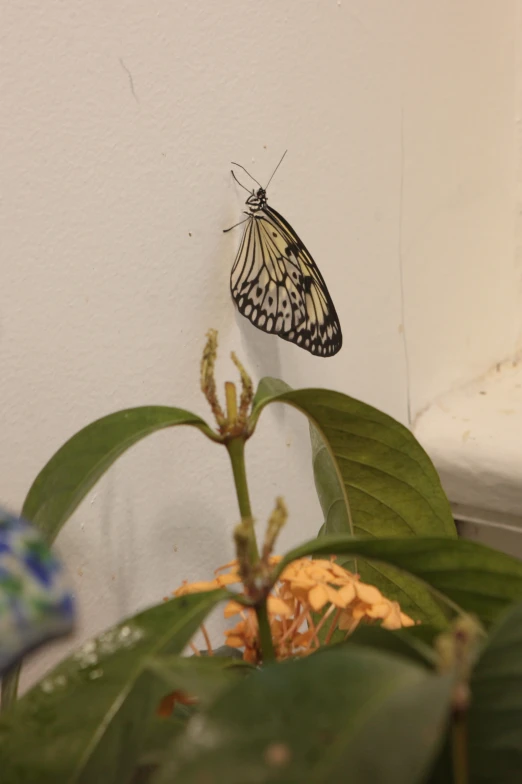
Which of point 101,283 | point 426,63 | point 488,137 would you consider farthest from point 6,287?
point 488,137

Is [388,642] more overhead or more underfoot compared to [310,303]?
more underfoot

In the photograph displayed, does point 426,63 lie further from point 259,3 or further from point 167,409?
point 167,409

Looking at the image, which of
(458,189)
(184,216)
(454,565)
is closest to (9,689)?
(454,565)

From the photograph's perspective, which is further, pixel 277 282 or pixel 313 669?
pixel 277 282

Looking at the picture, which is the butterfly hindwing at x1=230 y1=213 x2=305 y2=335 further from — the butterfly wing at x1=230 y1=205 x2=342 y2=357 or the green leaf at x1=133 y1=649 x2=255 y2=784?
the green leaf at x1=133 y1=649 x2=255 y2=784

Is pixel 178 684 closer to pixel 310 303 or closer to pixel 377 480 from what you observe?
pixel 377 480

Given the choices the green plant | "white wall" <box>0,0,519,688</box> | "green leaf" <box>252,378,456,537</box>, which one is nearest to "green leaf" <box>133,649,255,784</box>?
the green plant
